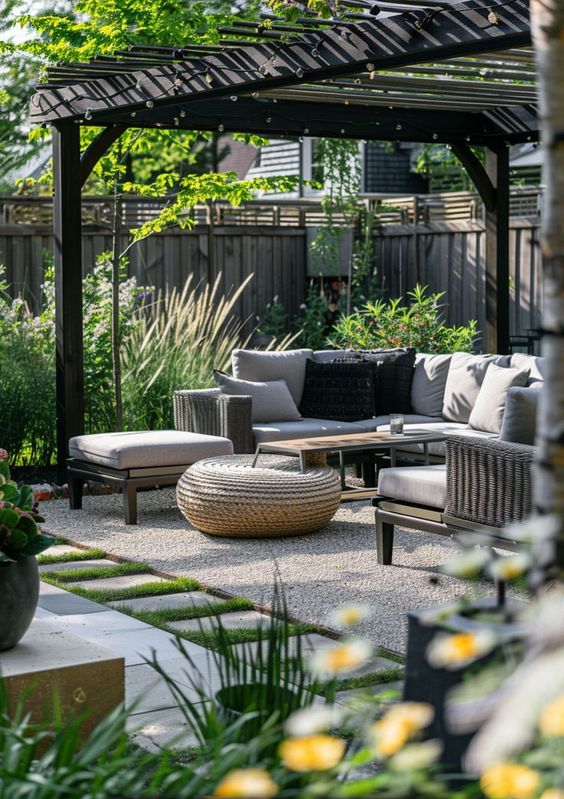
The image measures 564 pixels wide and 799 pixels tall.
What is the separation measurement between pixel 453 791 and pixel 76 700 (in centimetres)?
124

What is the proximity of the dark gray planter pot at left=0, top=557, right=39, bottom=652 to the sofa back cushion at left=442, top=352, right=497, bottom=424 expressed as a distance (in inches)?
205

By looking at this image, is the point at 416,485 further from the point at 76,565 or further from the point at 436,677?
the point at 436,677

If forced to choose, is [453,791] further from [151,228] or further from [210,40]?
[210,40]

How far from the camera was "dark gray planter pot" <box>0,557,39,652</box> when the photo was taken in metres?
3.22

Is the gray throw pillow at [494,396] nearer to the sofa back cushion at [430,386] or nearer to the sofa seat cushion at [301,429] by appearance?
the sofa back cushion at [430,386]

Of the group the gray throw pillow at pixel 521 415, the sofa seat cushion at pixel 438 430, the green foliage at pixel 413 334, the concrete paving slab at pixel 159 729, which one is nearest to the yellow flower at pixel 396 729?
the concrete paving slab at pixel 159 729

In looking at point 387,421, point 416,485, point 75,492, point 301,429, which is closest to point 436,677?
point 416,485

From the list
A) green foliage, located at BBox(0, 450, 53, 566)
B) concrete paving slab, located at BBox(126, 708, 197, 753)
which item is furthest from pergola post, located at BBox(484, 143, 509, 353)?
green foliage, located at BBox(0, 450, 53, 566)

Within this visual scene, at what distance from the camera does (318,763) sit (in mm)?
1243

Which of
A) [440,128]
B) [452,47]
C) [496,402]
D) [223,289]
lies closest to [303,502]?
[496,402]

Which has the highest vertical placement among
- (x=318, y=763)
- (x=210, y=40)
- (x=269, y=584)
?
(x=210, y=40)

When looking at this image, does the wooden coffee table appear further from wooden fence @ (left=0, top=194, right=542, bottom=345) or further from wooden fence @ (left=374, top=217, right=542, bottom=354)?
wooden fence @ (left=374, top=217, right=542, bottom=354)

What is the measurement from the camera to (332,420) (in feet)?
27.5

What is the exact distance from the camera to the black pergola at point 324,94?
588cm
